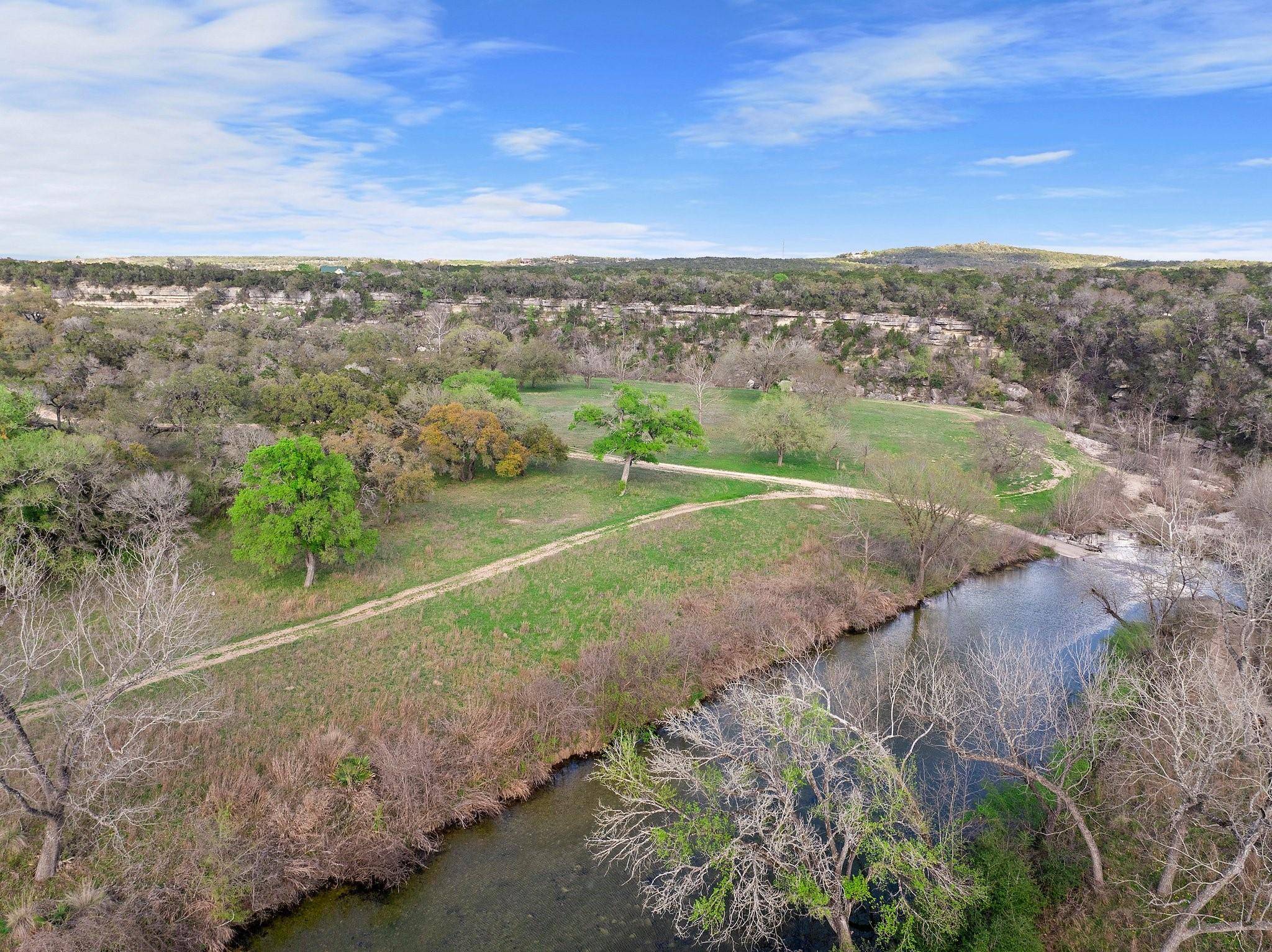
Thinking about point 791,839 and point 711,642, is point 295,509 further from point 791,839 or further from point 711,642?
point 791,839

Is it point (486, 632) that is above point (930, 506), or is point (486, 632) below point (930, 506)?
below

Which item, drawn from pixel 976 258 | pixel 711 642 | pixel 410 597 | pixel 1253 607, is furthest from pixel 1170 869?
pixel 976 258

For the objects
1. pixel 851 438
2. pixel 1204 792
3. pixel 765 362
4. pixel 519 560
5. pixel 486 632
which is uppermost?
pixel 765 362

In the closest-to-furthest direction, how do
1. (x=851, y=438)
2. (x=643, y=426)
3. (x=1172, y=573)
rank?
(x=1172, y=573) < (x=643, y=426) < (x=851, y=438)

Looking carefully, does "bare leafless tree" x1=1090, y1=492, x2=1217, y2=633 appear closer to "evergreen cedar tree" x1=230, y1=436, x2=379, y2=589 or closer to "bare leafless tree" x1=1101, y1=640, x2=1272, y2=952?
"bare leafless tree" x1=1101, y1=640, x2=1272, y2=952

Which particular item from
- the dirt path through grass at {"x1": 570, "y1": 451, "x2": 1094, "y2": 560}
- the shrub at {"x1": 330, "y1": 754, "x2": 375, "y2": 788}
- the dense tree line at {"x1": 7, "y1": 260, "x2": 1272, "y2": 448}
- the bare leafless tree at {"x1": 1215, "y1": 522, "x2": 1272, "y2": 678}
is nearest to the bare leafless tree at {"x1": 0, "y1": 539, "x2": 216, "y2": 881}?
the shrub at {"x1": 330, "y1": 754, "x2": 375, "y2": 788}

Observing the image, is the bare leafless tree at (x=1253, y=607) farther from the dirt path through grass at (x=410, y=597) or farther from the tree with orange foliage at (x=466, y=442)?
the tree with orange foliage at (x=466, y=442)

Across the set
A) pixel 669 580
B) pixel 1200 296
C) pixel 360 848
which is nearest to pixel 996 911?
pixel 360 848
